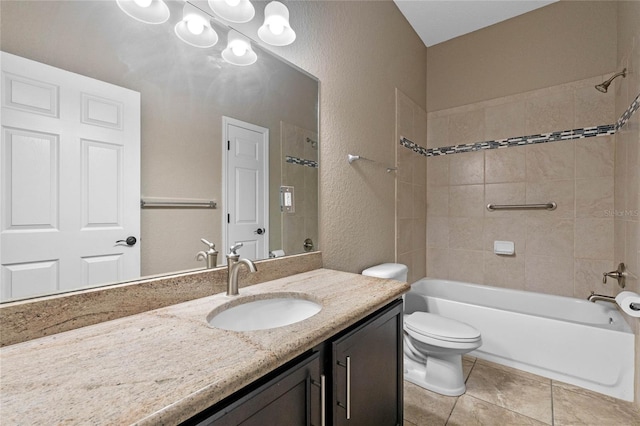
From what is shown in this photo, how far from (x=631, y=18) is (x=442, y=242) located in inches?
78.7

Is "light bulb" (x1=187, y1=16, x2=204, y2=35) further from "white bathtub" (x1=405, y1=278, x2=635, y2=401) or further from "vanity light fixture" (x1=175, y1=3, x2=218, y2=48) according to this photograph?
"white bathtub" (x1=405, y1=278, x2=635, y2=401)

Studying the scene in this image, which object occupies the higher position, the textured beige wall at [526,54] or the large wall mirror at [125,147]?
the textured beige wall at [526,54]

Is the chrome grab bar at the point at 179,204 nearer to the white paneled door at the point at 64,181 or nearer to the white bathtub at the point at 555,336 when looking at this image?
the white paneled door at the point at 64,181

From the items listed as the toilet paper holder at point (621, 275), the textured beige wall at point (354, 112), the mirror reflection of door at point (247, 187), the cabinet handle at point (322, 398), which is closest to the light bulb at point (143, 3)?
the mirror reflection of door at point (247, 187)

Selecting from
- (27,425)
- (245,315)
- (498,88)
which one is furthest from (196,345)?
(498,88)

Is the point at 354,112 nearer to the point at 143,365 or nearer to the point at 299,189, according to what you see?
the point at 299,189

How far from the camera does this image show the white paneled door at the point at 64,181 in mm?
708

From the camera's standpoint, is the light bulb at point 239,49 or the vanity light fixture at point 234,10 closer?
the vanity light fixture at point 234,10

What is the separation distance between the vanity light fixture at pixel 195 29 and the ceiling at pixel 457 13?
1.90m

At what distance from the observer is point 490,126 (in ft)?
8.77

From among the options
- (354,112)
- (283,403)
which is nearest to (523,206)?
(354,112)

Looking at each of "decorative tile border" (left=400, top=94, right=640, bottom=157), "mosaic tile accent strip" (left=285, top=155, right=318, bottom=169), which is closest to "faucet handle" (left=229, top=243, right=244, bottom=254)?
"mosaic tile accent strip" (left=285, top=155, right=318, bottom=169)

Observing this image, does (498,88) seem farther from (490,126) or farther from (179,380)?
(179,380)

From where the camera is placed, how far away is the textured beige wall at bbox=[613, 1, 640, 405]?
1.63 meters
